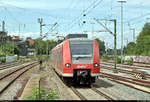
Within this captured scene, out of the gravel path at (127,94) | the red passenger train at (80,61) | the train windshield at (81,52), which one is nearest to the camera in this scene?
the gravel path at (127,94)

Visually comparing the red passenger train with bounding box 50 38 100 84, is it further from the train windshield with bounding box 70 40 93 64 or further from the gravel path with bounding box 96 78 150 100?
the gravel path with bounding box 96 78 150 100

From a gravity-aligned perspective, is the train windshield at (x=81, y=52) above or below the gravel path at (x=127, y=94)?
above

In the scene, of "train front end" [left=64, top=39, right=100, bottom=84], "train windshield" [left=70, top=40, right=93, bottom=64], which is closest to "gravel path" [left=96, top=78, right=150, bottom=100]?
"train front end" [left=64, top=39, right=100, bottom=84]

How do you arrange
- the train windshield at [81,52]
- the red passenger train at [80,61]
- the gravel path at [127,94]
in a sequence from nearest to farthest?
the gravel path at [127,94]
the red passenger train at [80,61]
the train windshield at [81,52]

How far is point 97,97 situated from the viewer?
35.7 ft

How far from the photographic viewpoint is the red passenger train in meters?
14.0

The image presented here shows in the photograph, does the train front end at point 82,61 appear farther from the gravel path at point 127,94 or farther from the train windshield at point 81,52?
the gravel path at point 127,94

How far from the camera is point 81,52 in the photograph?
14.5 metres

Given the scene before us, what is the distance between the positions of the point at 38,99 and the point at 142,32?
83.7 metres

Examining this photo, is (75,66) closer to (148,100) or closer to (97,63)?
(97,63)

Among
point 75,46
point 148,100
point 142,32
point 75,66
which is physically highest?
point 142,32

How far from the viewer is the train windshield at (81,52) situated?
1420cm

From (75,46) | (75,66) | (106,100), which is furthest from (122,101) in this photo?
(75,46)

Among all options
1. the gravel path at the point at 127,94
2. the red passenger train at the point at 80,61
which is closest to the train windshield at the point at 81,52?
the red passenger train at the point at 80,61
